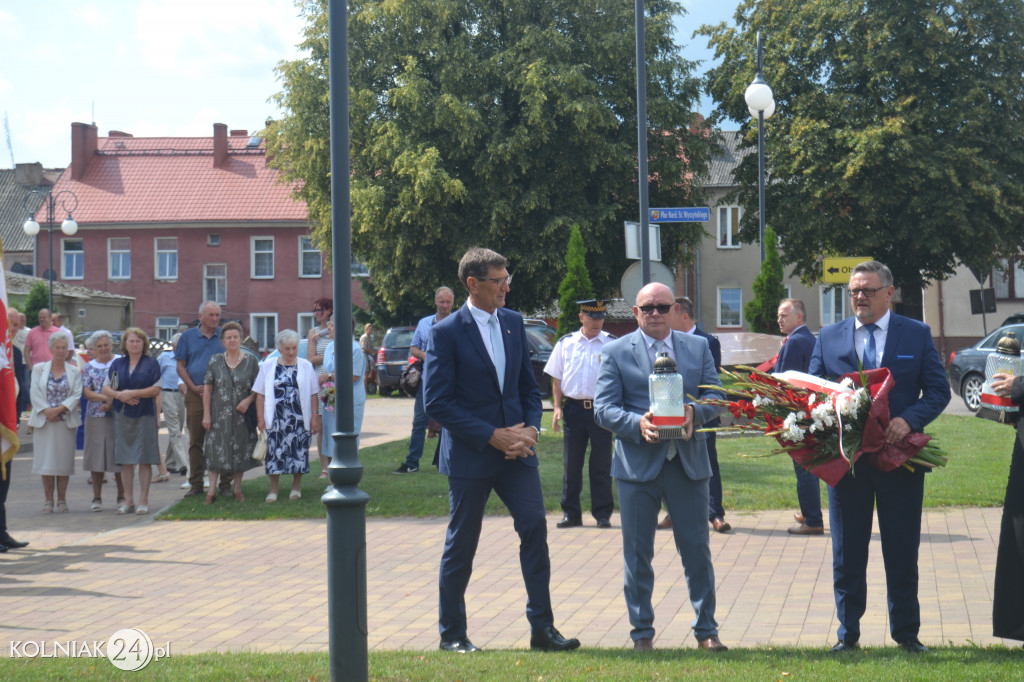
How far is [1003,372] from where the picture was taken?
569cm

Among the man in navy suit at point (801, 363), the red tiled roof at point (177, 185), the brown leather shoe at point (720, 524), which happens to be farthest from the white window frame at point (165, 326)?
the man in navy suit at point (801, 363)

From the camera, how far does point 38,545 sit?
395 inches

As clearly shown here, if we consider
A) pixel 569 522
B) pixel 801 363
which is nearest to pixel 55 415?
pixel 569 522

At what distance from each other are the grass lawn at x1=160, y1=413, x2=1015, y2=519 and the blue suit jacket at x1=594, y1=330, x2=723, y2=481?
3.24 m

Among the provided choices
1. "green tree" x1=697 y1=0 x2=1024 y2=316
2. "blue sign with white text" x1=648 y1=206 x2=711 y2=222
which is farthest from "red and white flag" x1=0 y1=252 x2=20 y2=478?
"green tree" x1=697 y1=0 x2=1024 y2=316

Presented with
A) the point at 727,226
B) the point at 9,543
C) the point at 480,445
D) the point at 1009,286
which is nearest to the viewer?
the point at 480,445

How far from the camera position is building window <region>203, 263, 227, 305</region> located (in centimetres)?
5188

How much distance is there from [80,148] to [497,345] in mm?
54283

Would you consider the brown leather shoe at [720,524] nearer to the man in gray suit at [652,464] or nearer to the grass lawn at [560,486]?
the grass lawn at [560,486]

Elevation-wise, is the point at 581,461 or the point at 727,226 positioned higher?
the point at 727,226

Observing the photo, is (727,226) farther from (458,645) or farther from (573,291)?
(458,645)

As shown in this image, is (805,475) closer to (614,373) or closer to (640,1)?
(614,373)

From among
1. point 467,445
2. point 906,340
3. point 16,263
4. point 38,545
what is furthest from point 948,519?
point 16,263

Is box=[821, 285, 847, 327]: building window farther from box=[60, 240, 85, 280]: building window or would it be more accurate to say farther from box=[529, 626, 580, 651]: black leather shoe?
box=[529, 626, 580, 651]: black leather shoe
